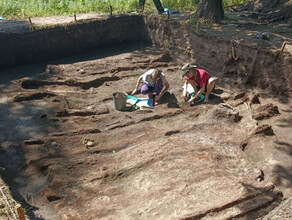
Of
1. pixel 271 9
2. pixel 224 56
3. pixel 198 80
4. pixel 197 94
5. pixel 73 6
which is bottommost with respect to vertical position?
pixel 197 94

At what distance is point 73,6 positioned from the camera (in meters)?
13.4

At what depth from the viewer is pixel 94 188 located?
4.92 meters

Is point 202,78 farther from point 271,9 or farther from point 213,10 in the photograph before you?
point 271,9

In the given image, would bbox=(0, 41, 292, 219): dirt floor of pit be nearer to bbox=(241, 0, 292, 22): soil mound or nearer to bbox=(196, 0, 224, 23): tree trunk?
bbox=(196, 0, 224, 23): tree trunk

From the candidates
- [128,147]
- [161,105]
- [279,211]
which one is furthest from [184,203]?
[161,105]

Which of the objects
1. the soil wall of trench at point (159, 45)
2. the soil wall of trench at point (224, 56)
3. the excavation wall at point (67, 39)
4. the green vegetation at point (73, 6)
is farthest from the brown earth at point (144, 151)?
the green vegetation at point (73, 6)

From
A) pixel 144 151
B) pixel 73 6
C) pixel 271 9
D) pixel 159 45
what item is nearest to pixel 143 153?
pixel 144 151

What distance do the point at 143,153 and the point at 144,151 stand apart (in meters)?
0.06

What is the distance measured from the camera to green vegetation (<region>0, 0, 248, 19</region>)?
40.8 feet

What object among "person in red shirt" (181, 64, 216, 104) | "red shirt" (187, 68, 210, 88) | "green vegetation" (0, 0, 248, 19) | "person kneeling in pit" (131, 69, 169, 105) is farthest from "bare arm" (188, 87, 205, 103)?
"green vegetation" (0, 0, 248, 19)

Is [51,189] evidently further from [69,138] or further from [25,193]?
[69,138]

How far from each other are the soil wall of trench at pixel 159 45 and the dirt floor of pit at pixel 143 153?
1.70 ft

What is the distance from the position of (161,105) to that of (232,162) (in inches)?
106

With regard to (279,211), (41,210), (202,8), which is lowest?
(41,210)
